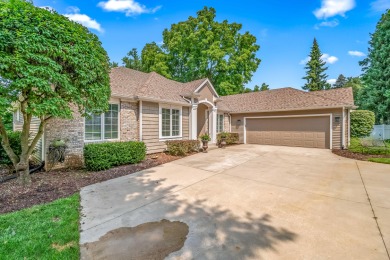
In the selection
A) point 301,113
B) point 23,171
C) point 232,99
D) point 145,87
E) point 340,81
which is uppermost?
point 340,81

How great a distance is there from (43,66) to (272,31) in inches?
539

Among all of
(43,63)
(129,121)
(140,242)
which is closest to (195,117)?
(129,121)

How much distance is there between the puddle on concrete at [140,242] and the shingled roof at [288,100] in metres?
13.3

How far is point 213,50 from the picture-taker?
71.4 feet

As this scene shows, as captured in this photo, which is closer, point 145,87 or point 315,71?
point 145,87

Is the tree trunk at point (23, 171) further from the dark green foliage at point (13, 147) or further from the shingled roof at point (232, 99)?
the dark green foliage at point (13, 147)

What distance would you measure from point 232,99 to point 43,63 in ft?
55.0

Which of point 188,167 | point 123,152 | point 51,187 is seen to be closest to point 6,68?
point 51,187

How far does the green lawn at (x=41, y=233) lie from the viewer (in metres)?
2.58

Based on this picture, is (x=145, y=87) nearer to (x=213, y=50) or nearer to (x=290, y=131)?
(x=290, y=131)

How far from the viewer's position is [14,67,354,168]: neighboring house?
8.38 meters

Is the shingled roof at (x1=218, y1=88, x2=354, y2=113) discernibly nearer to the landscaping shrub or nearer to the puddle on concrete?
the landscaping shrub

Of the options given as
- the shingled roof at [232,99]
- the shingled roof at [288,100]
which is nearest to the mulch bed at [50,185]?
the shingled roof at [232,99]

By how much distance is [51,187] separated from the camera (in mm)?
5383
